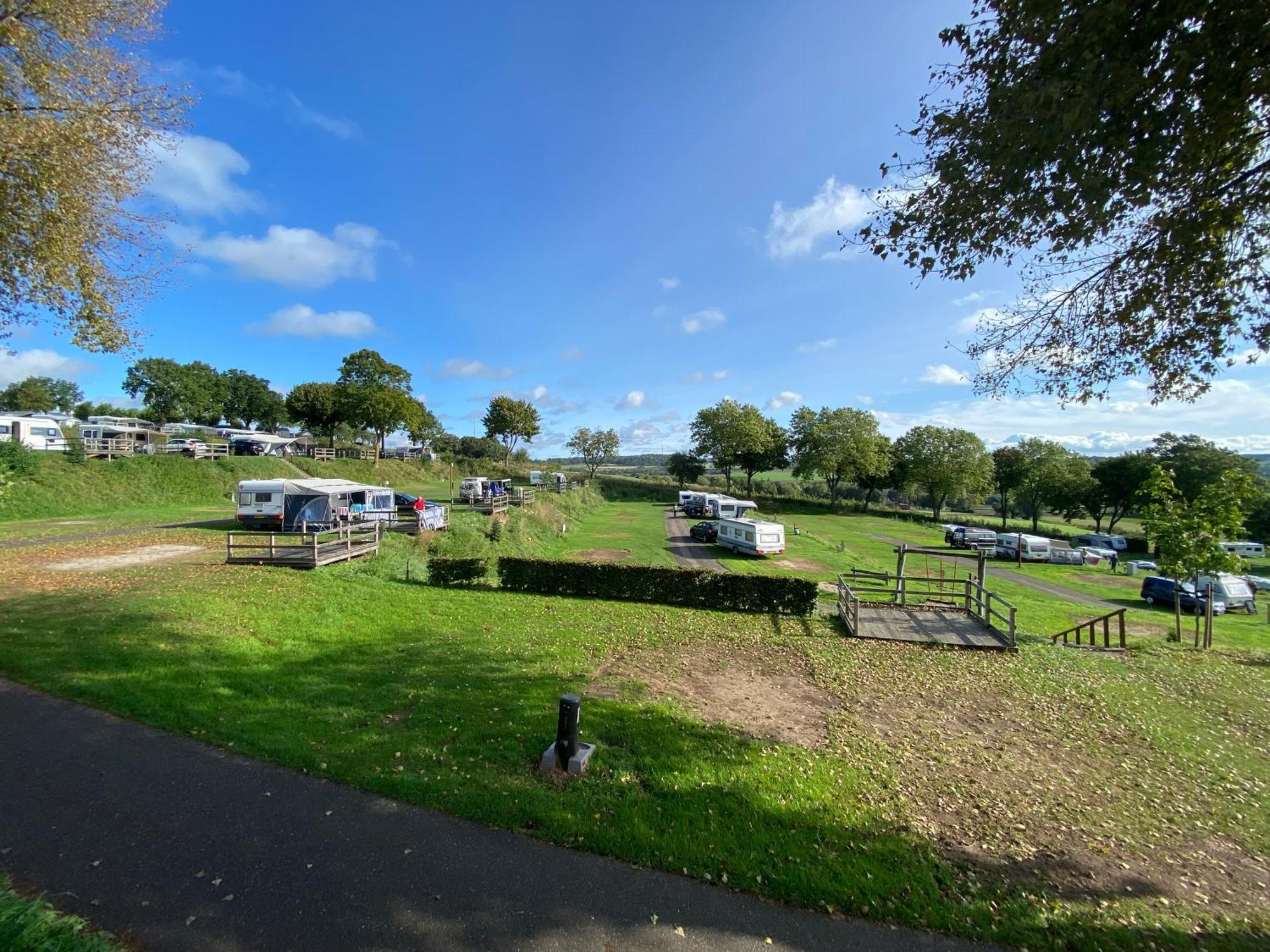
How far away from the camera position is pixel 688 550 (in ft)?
104

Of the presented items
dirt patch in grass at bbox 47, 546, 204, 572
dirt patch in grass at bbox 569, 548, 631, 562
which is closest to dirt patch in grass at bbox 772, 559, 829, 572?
dirt patch in grass at bbox 569, 548, 631, 562

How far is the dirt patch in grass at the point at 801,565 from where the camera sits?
86.4ft

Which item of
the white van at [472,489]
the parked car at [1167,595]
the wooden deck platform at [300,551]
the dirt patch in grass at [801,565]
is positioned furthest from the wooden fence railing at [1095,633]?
the white van at [472,489]

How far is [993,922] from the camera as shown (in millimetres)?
3727

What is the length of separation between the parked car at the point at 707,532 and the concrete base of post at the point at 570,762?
2919 cm

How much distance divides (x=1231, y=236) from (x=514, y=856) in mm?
9030

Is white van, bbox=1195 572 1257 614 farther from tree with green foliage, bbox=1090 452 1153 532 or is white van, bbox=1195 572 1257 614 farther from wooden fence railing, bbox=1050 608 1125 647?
tree with green foliage, bbox=1090 452 1153 532

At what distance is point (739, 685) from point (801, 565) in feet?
66.5

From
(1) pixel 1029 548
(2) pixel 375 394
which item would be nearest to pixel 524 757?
(1) pixel 1029 548

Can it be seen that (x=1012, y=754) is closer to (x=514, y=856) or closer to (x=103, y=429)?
(x=514, y=856)

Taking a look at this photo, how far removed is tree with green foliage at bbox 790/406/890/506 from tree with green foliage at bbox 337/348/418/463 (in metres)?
48.1

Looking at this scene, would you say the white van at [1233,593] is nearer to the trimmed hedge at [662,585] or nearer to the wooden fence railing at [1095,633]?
the wooden fence railing at [1095,633]

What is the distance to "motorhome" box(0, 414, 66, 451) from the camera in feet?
98.8

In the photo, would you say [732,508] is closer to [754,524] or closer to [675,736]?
[754,524]
